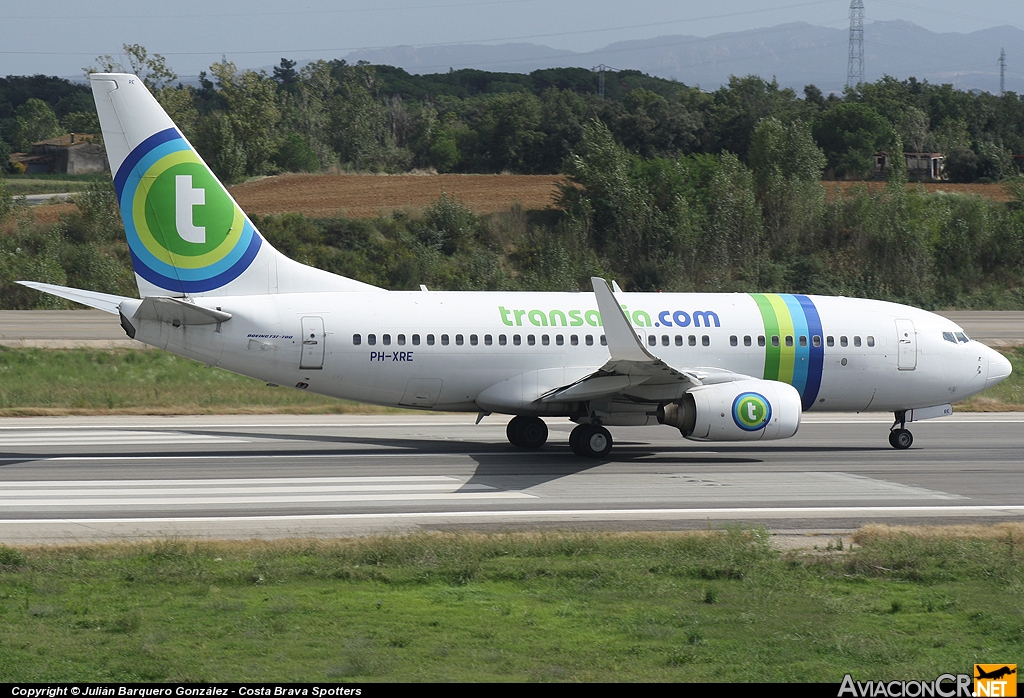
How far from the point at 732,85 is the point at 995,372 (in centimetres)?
7035

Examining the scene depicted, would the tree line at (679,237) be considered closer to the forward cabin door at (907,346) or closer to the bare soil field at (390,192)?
the bare soil field at (390,192)

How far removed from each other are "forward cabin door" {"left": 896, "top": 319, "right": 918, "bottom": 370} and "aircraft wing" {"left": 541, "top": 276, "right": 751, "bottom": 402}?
4.66m

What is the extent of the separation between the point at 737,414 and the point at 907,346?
637 centimetres


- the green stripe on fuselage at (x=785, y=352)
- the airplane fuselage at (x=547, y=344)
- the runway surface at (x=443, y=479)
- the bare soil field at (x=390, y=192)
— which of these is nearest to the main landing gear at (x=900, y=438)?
the runway surface at (x=443, y=479)

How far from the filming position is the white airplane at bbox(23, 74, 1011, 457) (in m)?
21.9

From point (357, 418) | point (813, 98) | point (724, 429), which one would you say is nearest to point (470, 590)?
point (724, 429)

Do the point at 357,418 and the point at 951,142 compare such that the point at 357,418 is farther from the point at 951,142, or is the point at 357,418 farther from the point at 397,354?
the point at 951,142

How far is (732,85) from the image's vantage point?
303 ft

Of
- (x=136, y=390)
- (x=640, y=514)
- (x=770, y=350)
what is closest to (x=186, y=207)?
(x=640, y=514)

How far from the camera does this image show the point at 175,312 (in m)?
21.5

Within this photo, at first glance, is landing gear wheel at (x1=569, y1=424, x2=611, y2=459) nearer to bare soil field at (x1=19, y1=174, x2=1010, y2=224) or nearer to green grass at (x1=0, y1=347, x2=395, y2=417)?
green grass at (x1=0, y1=347, x2=395, y2=417)

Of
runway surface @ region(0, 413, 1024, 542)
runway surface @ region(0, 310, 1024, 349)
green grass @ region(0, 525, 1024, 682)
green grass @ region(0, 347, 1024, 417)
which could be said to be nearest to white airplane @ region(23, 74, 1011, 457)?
runway surface @ region(0, 413, 1024, 542)

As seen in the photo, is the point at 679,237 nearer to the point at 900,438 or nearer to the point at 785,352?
the point at 900,438

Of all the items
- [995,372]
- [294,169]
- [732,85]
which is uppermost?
[732,85]
